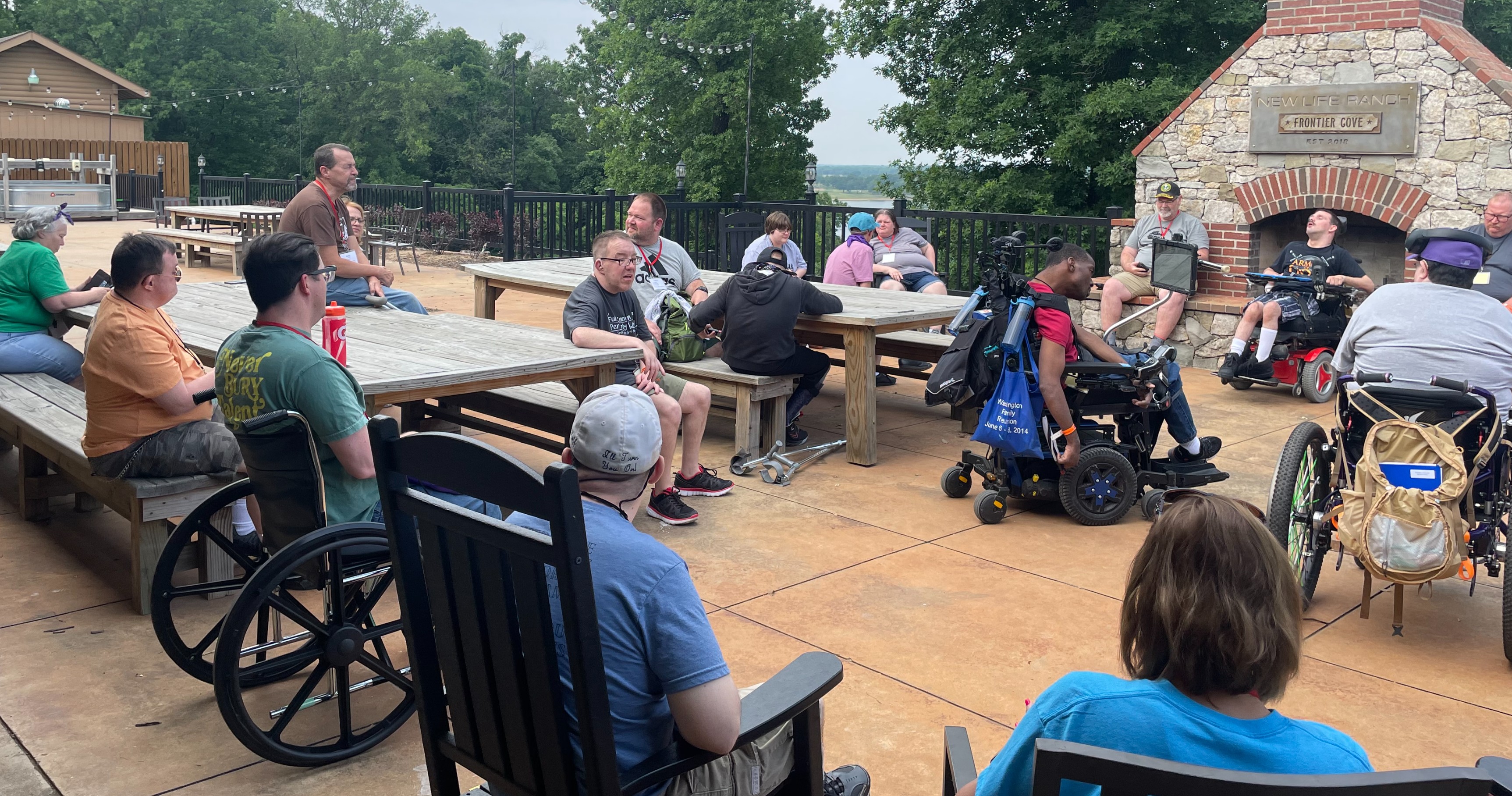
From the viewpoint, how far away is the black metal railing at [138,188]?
2697 cm

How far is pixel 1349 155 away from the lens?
29.4 ft

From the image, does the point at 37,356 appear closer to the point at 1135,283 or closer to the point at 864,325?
the point at 864,325

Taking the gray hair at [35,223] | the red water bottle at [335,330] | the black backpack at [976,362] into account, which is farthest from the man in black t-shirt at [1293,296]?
the gray hair at [35,223]

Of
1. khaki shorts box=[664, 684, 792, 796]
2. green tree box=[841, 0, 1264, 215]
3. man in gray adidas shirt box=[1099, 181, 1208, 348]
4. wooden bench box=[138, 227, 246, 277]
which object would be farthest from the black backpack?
green tree box=[841, 0, 1264, 215]

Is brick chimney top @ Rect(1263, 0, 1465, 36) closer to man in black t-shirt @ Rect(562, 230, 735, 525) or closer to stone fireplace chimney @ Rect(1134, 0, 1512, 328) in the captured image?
stone fireplace chimney @ Rect(1134, 0, 1512, 328)

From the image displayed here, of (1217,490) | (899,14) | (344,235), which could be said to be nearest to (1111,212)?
(1217,490)

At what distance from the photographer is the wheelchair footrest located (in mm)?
5348

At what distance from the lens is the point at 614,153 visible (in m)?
33.6

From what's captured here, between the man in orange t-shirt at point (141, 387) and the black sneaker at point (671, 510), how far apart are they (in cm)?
175

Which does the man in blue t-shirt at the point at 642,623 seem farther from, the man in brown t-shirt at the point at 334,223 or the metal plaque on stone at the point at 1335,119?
the metal plaque on stone at the point at 1335,119

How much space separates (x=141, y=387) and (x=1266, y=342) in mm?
6844

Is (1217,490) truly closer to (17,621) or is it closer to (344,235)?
(344,235)

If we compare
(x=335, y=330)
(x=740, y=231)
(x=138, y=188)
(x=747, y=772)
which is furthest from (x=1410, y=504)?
(x=138, y=188)

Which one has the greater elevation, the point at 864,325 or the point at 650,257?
the point at 650,257
